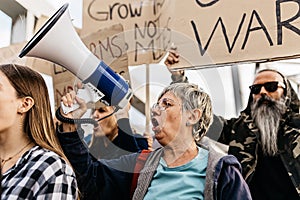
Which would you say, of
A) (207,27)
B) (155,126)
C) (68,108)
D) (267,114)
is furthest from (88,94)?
(267,114)

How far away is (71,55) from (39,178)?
15.8 inches

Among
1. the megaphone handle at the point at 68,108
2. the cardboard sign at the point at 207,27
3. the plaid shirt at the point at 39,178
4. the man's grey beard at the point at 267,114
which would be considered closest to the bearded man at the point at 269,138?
the man's grey beard at the point at 267,114

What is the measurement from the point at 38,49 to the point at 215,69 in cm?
60

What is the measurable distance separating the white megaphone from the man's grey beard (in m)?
0.55

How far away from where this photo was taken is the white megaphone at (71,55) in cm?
140

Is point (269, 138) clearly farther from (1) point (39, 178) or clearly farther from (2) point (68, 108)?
(1) point (39, 178)

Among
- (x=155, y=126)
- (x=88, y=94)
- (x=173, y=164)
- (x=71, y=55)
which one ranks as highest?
(x=71, y=55)

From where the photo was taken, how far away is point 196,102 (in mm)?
→ 1506

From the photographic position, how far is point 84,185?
1.48 meters

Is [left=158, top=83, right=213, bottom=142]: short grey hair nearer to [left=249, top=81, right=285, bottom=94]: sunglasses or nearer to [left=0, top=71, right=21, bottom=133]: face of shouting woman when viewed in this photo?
[left=249, top=81, right=285, bottom=94]: sunglasses

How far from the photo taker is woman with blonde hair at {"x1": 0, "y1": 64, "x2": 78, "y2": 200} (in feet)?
3.90

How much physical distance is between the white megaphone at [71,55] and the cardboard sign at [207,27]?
377 millimetres

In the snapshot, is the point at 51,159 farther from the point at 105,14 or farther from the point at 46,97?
the point at 105,14

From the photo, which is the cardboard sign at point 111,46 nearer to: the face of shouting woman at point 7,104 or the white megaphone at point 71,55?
the white megaphone at point 71,55
